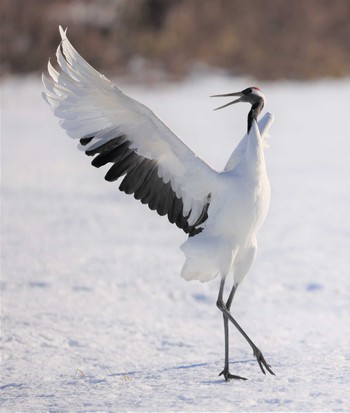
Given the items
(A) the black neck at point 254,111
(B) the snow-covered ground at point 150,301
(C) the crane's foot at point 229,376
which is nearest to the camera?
(B) the snow-covered ground at point 150,301

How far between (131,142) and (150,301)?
2.31m

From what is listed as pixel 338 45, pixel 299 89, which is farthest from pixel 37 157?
pixel 338 45

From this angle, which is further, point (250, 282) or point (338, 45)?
point (338, 45)

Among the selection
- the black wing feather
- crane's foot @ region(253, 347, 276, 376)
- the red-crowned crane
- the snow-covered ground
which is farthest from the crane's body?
the snow-covered ground

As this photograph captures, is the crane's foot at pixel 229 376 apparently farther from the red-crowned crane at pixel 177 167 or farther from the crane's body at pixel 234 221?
the crane's body at pixel 234 221

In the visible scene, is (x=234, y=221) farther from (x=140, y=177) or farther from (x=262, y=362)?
(x=262, y=362)

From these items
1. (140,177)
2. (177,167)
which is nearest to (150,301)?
(140,177)

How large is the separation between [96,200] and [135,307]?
3.88 meters

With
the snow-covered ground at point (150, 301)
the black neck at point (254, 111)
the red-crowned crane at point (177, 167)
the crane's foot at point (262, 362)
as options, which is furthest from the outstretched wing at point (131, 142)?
the snow-covered ground at point (150, 301)

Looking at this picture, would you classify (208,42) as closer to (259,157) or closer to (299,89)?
(299,89)

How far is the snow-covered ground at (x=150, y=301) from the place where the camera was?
4359 mm

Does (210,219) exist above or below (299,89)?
below

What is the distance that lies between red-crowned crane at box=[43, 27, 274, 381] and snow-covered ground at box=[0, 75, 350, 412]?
17.2 inches

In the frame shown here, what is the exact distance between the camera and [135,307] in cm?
660
